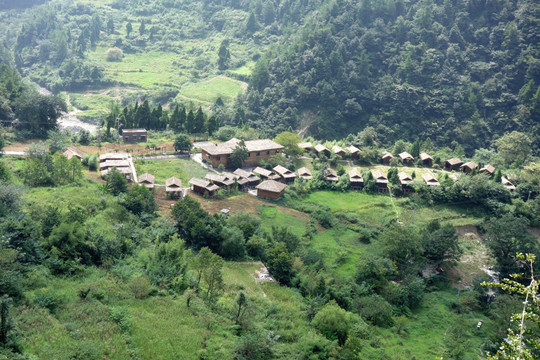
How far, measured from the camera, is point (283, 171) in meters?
51.9

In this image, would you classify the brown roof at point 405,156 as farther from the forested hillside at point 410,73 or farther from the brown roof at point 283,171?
the brown roof at point 283,171

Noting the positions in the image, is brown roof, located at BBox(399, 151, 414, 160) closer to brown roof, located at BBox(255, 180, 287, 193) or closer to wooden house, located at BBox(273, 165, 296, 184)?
wooden house, located at BBox(273, 165, 296, 184)

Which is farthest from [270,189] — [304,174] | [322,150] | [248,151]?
[322,150]

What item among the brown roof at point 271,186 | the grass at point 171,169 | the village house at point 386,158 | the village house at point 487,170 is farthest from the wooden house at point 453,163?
the grass at point 171,169

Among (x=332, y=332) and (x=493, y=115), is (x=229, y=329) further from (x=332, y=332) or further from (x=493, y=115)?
(x=493, y=115)

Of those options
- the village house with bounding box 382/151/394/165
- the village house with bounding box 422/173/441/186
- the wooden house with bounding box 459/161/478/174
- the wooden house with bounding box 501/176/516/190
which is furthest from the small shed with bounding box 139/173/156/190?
the wooden house with bounding box 501/176/516/190

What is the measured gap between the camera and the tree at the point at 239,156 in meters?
52.1

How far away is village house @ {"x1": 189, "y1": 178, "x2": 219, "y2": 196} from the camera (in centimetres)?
4426

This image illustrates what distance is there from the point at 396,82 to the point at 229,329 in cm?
6753

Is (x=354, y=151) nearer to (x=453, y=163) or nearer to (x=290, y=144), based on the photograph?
(x=290, y=144)

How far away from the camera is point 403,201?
49.4 m

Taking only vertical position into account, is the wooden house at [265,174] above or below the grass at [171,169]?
below

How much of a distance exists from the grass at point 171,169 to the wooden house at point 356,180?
16.2 metres

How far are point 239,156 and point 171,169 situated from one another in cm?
781
